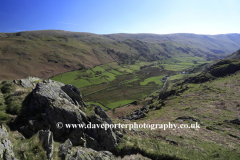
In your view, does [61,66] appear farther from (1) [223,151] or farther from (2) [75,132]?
(1) [223,151]

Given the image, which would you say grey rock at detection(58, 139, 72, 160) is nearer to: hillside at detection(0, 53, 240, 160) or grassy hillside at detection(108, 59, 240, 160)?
hillside at detection(0, 53, 240, 160)

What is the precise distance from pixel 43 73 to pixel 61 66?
30.6 metres

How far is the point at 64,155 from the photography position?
10516 millimetres

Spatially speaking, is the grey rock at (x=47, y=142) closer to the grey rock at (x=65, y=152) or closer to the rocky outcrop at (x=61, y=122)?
the grey rock at (x=65, y=152)

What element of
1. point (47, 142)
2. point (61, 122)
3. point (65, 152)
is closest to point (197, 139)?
point (65, 152)

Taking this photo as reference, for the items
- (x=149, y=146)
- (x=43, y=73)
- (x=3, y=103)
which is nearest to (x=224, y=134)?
(x=149, y=146)

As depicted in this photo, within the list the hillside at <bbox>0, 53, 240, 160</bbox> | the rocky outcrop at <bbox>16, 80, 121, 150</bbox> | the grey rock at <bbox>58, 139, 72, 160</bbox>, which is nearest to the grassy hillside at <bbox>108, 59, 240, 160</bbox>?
the hillside at <bbox>0, 53, 240, 160</bbox>

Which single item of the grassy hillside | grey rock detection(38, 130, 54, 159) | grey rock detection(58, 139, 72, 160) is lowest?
the grassy hillside

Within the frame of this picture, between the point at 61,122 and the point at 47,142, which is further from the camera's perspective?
the point at 61,122

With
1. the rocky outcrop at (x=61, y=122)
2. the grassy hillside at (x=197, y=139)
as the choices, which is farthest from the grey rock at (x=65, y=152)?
the grassy hillside at (x=197, y=139)

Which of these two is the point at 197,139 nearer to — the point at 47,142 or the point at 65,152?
the point at 65,152

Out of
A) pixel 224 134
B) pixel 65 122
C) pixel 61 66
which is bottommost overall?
pixel 224 134

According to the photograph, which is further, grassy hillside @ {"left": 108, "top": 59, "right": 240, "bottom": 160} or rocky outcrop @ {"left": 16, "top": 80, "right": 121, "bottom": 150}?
grassy hillside @ {"left": 108, "top": 59, "right": 240, "bottom": 160}

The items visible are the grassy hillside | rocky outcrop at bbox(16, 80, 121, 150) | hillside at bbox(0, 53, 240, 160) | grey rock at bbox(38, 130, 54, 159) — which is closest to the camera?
grey rock at bbox(38, 130, 54, 159)
